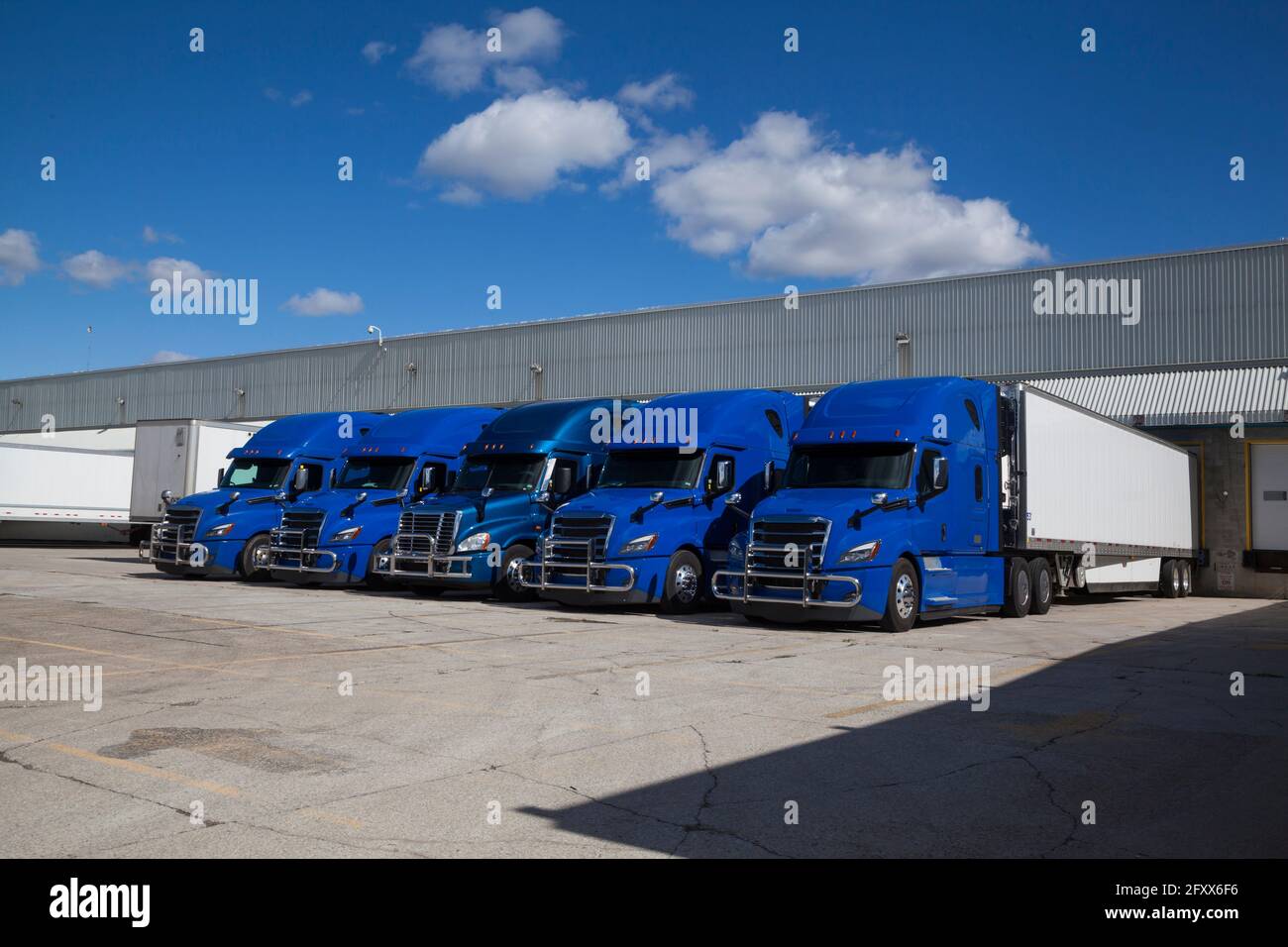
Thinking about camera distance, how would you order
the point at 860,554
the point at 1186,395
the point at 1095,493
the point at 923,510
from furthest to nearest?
the point at 1186,395 → the point at 1095,493 → the point at 923,510 → the point at 860,554

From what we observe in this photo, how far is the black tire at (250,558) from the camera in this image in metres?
23.4

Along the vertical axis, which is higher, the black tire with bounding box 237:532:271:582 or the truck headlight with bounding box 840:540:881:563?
the truck headlight with bounding box 840:540:881:563

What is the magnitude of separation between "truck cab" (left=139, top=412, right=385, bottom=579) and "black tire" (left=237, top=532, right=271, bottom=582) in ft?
0.07

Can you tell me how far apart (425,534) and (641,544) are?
14.9ft

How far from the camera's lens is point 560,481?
20.3 meters

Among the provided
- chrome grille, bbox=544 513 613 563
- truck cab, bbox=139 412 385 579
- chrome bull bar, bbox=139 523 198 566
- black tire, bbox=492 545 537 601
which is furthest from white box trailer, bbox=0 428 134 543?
chrome grille, bbox=544 513 613 563

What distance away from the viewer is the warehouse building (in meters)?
28.8

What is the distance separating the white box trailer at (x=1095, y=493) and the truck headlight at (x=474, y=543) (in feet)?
29.0

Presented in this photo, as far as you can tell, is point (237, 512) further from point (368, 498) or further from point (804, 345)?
point (804, 345)

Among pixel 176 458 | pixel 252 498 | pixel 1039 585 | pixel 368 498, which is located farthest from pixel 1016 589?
pixel 176 458

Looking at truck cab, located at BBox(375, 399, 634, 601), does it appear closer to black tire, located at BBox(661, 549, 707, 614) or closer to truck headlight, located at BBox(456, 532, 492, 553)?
truck headlight, located at BBox(456, 532, 492, 553)

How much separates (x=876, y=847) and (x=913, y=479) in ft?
36.7
